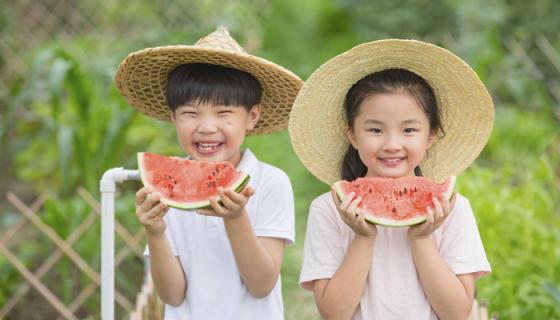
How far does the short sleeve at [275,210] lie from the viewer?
2.81 m

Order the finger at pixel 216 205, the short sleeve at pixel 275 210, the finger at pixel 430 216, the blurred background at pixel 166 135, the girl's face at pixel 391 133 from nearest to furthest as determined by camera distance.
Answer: the finger at pixel 430 216, the finger at pixel 216 205, the girl's face at pixel 391 133, the short sleeve at pixel 275 210, the blurred background at pixel 166 135

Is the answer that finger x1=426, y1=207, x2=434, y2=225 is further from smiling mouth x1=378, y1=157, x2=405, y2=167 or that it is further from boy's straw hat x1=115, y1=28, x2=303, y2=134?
boy's straw hat x1=115, y1=28, x2=303, y2=134

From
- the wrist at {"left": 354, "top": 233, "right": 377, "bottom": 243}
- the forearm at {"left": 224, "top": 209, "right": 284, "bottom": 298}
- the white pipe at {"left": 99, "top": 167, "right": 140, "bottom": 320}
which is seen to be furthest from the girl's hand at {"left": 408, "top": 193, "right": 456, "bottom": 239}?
the white pipe at {"left": 99, "top": 167, "right": 140, "bottom": 320}

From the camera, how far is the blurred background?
15.0 feet

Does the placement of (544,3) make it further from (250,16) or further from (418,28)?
(250,16)

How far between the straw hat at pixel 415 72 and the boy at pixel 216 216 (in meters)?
0.17

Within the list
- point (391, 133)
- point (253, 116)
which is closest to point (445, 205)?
point (391, 133)

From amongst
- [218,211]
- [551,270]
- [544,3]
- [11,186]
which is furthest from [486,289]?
[544,3]

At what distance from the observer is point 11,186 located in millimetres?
6387

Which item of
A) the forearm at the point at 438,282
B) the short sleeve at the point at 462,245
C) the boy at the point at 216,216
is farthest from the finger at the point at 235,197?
the short sleeve at the point at 462,245

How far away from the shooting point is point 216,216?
2.66m

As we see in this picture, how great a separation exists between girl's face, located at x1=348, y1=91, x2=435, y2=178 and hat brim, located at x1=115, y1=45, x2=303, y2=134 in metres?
0.39

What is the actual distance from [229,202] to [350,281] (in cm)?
44

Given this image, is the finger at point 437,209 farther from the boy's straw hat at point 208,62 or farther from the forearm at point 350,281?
the boy's straw hat at point 208,62
